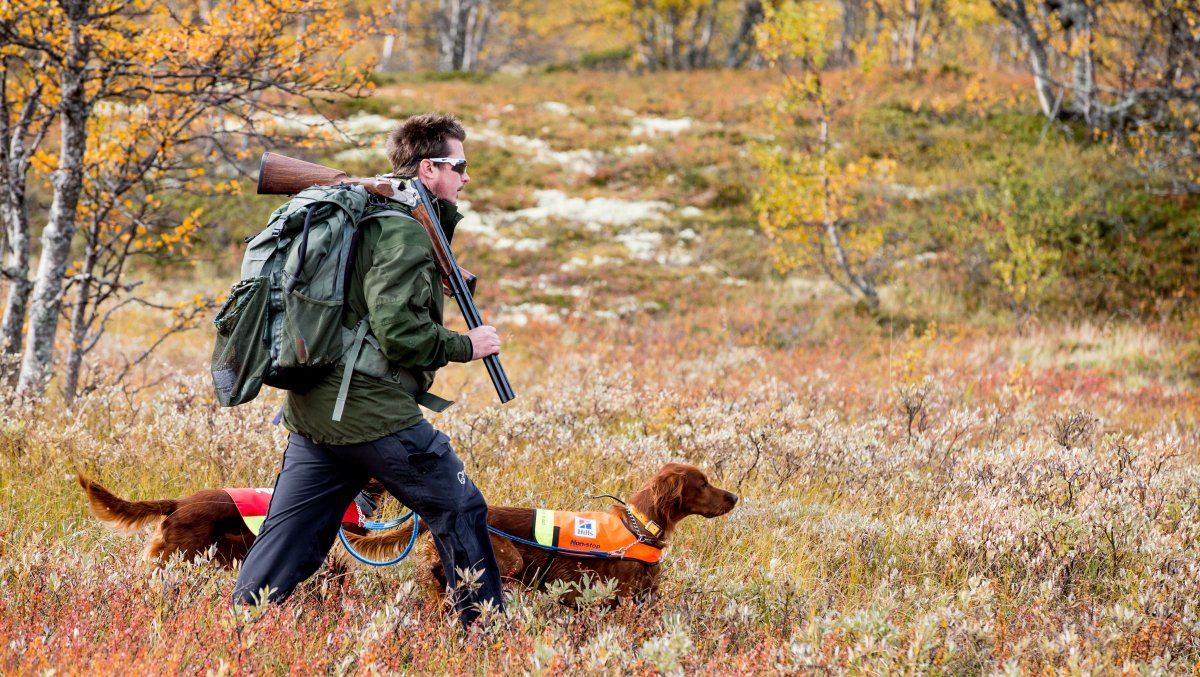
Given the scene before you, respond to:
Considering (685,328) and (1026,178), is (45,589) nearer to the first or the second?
(685,328)

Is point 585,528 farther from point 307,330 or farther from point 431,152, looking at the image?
point 431,152

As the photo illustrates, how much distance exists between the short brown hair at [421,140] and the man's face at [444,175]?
0.03 meters

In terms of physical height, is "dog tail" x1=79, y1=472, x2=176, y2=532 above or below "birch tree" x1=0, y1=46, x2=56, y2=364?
below

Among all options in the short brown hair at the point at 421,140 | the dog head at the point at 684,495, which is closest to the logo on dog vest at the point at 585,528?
the dog head at the point at 684,495

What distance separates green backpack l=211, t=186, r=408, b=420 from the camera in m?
3.05

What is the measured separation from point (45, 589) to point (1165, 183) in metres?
17.4

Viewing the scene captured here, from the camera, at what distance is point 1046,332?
12.2m

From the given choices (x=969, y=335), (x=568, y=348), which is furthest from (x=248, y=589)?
(x=969, y=335)

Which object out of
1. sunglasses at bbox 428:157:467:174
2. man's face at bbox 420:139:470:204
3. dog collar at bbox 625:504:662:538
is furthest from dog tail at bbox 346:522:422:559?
sunglasses at bbox 428:157:467:174

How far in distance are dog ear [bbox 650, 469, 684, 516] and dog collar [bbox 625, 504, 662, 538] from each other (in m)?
0.08

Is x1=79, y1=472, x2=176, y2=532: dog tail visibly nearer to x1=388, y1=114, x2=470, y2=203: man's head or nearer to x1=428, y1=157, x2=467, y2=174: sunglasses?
x1=388, y1=114, x2=470, y2=203: man's head

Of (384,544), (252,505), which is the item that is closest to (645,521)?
(384,544)

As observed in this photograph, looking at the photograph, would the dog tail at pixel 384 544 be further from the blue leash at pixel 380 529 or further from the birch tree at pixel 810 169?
the birch tree at pixel 810 169

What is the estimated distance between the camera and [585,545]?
155 inches
